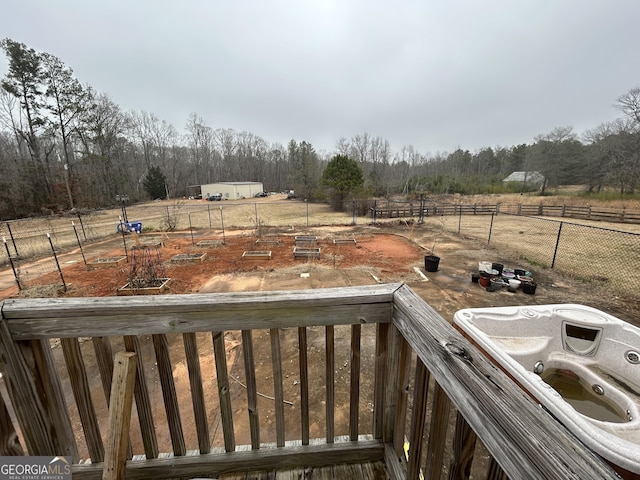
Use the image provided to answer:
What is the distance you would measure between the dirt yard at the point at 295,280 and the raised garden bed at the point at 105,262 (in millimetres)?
184

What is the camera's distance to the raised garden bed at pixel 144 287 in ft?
22.4

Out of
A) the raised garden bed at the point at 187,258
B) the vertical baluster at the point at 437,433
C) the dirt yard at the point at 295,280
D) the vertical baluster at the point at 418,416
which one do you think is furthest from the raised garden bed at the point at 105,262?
the vertical baluster at the point at 437,433

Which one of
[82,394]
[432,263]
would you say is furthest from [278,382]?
[432,263]

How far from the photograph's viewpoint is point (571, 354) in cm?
389

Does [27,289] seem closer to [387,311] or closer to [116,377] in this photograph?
[116,377]

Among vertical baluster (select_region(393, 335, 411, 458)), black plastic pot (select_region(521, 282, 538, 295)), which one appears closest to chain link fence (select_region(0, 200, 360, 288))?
vertical baluster (select_region(393, 335, 411, 458))

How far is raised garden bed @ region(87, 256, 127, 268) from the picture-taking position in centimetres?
918

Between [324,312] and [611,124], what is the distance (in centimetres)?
4433

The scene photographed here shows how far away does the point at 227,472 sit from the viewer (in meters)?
1.36

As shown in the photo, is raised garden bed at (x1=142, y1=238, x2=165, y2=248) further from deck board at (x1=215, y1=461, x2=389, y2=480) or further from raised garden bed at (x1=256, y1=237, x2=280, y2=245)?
deck board at (x1=215, y1=461, x2=389, y2=480)

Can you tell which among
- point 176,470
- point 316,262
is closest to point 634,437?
point 176,470

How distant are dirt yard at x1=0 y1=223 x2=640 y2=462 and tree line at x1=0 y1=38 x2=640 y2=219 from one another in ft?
42.7

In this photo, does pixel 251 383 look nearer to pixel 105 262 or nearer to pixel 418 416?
pixel 418 416

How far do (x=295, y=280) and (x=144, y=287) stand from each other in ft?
12.8
